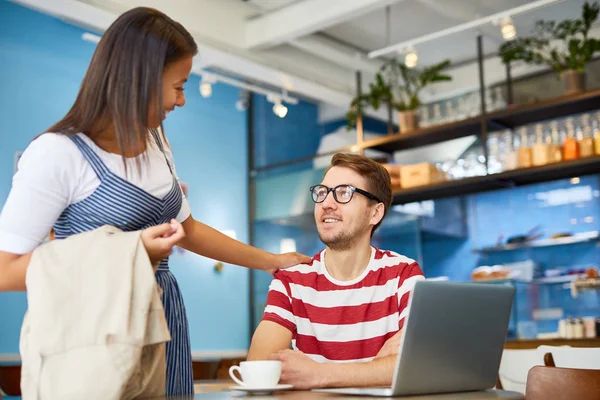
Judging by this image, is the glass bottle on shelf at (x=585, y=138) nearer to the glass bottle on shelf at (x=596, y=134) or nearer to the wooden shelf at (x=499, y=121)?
the glass bottle on shelf at (x=596, y=134)

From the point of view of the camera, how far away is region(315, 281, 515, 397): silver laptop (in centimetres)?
124

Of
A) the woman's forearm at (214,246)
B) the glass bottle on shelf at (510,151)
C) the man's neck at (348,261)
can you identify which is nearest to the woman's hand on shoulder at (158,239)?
the woman's forearm at (214,246)

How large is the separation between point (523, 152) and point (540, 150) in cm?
13

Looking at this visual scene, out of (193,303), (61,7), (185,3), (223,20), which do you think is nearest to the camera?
(61,7)

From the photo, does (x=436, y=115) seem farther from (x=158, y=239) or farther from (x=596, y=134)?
(x=158, y=239)

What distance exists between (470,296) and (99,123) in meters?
0.76

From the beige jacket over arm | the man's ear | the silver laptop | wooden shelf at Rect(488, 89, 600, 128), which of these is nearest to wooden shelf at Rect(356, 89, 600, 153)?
wooden shelf at Rect(488, 89, 600, 128)

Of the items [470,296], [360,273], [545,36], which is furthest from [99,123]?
[545,36]

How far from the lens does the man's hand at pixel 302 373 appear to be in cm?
151

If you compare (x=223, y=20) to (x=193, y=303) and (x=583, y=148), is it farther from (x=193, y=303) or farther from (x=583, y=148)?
(x=583, y=148)

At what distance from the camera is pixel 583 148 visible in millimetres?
5289

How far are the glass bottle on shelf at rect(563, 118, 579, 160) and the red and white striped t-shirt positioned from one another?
368 cm

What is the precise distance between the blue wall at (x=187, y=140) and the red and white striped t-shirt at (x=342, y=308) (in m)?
4.00

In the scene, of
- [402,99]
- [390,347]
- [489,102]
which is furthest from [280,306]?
[489,102]
